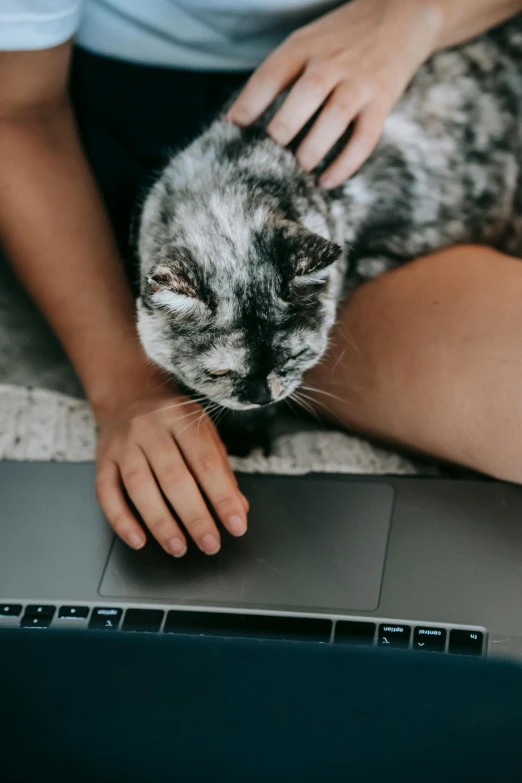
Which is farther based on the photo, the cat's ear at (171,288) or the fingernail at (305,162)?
the fingernail at (305,162)

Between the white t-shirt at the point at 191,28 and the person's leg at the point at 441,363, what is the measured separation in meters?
0.41

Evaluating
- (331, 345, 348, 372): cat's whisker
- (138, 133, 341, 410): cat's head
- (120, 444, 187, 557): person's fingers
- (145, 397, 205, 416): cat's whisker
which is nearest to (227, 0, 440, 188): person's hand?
(138, 133, 341, 410): cat's head

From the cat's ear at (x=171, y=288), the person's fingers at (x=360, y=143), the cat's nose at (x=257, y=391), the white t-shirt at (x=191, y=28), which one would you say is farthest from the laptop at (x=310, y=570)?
the white t-shirt at (x=191, y=28)

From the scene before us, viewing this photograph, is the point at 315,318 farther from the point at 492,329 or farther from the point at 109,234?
the point at 109,234

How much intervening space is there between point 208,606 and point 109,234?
1.82 ft

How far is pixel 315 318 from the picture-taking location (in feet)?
Answer: 3.07

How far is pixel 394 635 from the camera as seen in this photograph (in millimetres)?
751

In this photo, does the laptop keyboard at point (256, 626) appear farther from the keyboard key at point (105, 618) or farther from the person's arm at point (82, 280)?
the person's arm at point (82, 280)

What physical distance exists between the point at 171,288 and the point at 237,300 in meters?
0.10

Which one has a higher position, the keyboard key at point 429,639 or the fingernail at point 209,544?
the keyboard key at point 429,639

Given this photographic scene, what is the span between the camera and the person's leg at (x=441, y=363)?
0.84m

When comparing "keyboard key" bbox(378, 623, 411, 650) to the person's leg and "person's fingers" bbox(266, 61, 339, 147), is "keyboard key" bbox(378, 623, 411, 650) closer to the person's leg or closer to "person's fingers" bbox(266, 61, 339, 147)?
the person's leg

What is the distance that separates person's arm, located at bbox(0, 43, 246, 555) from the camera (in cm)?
90

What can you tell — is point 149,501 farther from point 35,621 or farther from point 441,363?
point 441,363
